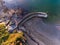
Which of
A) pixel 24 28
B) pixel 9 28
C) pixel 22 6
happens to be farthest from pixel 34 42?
pixel 22 6

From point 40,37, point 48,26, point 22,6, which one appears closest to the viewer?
point 40,37

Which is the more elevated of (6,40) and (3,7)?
(3,7)

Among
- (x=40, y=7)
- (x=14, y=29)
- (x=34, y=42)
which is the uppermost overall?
(x=40, y=7)

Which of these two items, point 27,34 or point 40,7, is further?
point 40,7

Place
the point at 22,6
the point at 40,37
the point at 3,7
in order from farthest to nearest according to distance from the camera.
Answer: the point at 22,6
the point at 3,7
the point at 40,37

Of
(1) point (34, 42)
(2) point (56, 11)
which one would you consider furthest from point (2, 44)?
(2) point (56, 11)

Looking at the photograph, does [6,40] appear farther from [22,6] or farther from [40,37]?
[22,6]

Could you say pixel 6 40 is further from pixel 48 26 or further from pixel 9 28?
pixel 48 26

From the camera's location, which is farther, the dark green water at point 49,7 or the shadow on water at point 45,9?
the dark green water at point 49,7

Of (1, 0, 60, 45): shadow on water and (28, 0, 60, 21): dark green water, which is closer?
(1, 0, 60, 45): shadow on water
